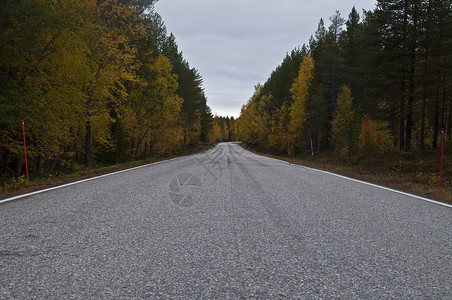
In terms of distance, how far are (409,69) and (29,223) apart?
23181mm

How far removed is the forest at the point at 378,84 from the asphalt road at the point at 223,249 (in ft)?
54.8

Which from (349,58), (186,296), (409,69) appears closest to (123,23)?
(186,296)

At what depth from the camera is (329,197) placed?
240 inches

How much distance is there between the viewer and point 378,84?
21281 millimetres

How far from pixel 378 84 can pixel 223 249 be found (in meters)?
22.7

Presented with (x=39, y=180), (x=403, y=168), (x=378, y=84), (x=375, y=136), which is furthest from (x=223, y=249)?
(x=375, y=136)

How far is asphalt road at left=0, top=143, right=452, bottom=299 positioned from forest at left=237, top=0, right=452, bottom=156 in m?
16.7

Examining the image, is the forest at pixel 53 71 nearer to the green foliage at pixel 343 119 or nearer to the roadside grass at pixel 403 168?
the roadside grass at pixel 403 168

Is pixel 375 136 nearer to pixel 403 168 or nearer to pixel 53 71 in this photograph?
pixel 403 168

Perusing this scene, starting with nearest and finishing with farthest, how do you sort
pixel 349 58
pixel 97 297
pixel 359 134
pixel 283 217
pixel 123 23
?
pixel 97 297 < pixel 283 217 < pixel 123 23 < pixel 359 134 < pixel 349 58

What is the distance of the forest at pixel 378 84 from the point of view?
18.0 metres

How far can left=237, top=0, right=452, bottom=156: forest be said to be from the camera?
17969 millimetres

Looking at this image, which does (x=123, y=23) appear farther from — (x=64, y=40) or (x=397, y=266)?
(x=397, y=266)

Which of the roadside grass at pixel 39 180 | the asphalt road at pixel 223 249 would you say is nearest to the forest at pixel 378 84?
the asphalt road at pixel 223 249
